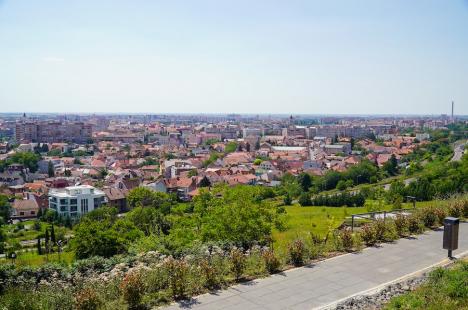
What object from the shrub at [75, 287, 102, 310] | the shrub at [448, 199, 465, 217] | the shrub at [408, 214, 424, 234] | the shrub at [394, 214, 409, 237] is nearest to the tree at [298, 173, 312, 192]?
the shrub at [448, 199, 465, 217]

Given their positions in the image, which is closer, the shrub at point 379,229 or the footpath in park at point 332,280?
the footpath in park at point 332,280

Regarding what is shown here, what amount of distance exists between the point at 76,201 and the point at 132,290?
34.3 m

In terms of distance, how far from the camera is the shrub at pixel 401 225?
9078 millimetres

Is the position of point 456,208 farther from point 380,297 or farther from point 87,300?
point 87,300

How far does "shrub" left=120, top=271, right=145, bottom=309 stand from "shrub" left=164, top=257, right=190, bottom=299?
19.2 inches

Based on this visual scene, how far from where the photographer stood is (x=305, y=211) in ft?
108

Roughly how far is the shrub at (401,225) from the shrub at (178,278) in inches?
189

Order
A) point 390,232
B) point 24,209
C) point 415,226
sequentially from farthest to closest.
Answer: point 24,209
point 415,226
point 390,232

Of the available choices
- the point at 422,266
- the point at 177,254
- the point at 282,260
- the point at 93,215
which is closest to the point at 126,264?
the point at 177,254

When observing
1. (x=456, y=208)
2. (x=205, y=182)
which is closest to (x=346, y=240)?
(x=456, y=208)

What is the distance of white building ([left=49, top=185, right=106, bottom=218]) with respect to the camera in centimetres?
3778

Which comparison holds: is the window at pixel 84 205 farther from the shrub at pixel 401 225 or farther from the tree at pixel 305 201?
the shrub at pixel 401 225

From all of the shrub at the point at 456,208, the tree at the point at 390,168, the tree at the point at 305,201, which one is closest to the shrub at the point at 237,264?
the shrub at the point at 456,208

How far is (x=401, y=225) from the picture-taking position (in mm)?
9141
